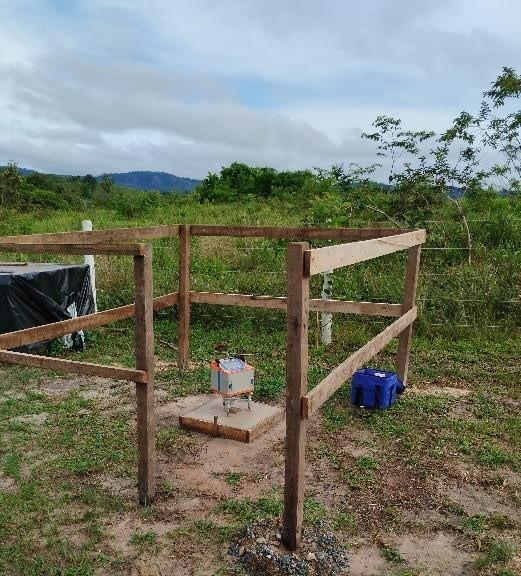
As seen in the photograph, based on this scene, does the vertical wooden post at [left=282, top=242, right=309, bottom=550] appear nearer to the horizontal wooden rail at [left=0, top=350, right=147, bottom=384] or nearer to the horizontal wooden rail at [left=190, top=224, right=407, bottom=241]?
the horizontal wooden rail at [left=0, top=350, right=147, bottom=384]

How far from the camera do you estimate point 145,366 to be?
3291 millimetres

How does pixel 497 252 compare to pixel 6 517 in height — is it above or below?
above

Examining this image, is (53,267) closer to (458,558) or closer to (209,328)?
(209,328)

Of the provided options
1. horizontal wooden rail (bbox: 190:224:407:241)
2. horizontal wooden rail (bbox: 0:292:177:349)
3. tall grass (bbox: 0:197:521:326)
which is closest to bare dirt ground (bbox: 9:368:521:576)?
horizontal wooden rail (bbox: 0:292:177:349)

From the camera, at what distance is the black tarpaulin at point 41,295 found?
6223 mm

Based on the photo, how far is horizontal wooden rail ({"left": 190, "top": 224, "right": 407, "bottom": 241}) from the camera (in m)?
5.13

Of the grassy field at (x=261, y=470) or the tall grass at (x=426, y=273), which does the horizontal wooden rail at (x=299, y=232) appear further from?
the tall grass at (x=426, y=273)

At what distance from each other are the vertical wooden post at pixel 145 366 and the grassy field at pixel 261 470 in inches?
6.6

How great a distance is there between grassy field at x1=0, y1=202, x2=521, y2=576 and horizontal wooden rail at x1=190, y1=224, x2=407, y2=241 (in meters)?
1.34

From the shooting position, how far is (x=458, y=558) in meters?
2.98

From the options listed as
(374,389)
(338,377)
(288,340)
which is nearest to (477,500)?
(338,377)

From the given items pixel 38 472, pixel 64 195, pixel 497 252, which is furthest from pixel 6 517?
pixel 64 195

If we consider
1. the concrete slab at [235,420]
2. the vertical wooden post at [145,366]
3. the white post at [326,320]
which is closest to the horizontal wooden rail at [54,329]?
the vertical wooden post at [145,366]

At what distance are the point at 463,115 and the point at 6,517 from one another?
27.2 feet
